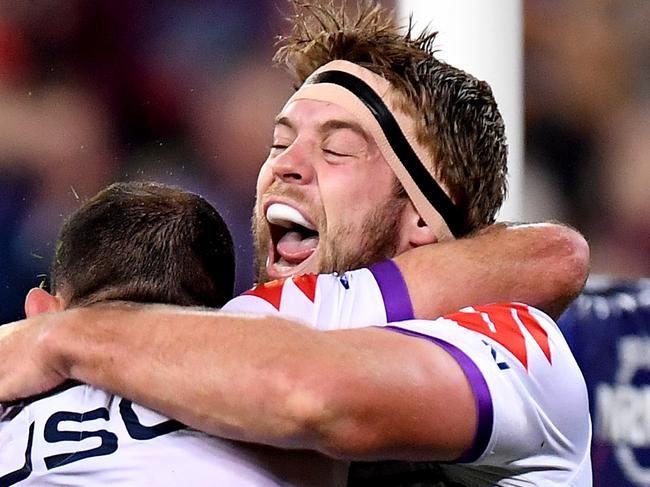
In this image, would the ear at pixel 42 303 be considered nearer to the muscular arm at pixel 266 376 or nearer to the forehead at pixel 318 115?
the muscular arm at pixel 266 376

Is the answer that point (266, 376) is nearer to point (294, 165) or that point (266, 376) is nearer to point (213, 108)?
point (294, 165)

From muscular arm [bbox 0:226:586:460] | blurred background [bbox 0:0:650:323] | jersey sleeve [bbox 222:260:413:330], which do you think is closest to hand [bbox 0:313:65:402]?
muscular arm [bbox 0:226:586:460]

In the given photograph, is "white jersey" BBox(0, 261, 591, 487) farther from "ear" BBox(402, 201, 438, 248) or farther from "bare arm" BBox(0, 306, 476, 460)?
"ear" BBox(402, 201, 438, 248)

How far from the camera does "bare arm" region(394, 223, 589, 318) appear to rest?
1440 millimetres

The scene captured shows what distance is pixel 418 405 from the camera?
46.8 inches

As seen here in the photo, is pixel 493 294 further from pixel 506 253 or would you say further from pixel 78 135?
pixel 78 135

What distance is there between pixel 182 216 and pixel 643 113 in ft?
7.55

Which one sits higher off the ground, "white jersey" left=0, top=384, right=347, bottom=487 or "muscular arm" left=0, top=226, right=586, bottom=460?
"muscular arm" left=0, top=226, right=586, bottom=460

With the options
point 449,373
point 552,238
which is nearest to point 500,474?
point 449,373

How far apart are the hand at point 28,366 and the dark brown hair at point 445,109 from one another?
691 mm

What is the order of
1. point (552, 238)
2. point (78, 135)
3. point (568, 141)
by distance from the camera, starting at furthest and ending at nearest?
point (568, 141), point (78, 135), point (552, 238)

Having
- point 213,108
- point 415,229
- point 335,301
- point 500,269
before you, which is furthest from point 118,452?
point 213,108

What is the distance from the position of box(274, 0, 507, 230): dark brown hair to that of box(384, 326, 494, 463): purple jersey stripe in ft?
1.72

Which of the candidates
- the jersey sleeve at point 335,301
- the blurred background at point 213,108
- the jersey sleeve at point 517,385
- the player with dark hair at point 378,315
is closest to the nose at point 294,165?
the player with dark hair at point 378,315
